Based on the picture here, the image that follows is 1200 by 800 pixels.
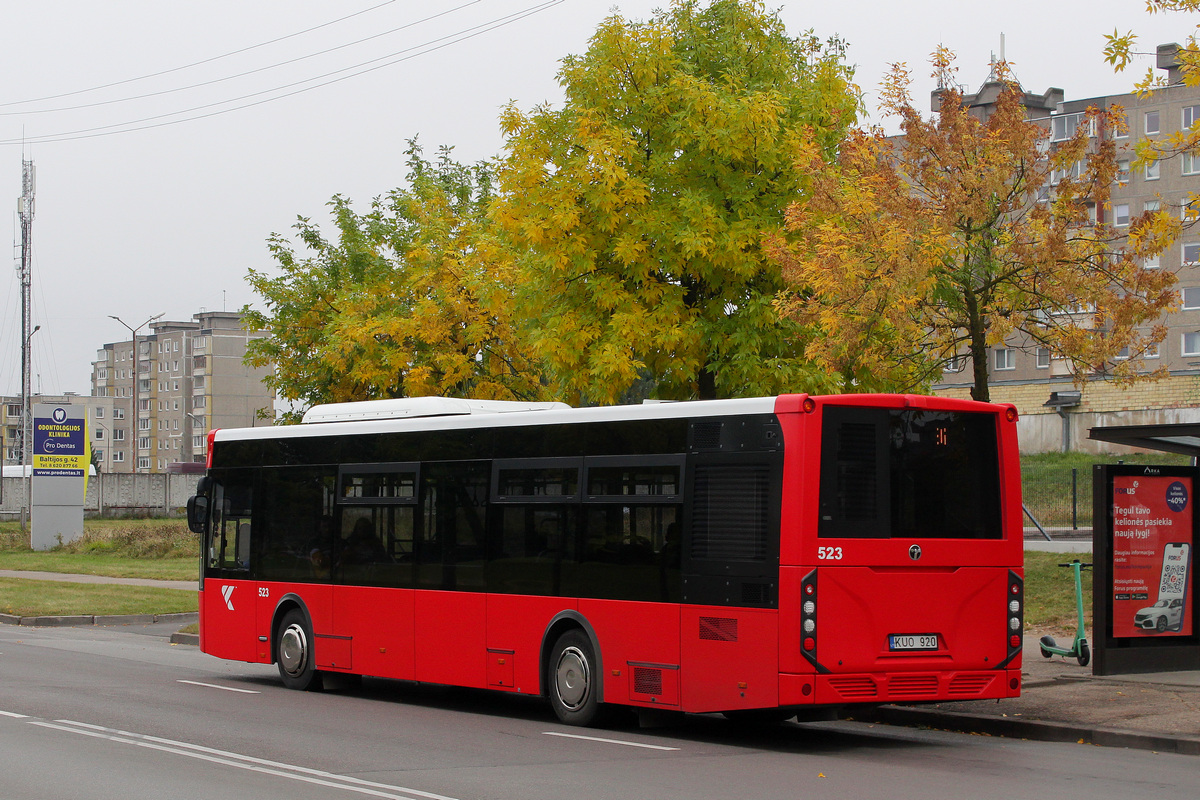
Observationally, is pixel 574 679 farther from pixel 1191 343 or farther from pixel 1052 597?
pixel 1191 343

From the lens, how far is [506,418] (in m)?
13.9

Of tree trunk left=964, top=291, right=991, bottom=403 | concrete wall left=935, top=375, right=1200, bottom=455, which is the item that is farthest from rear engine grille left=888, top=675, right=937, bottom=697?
concrete wall left=935, top=375, right=1200, bottom=455

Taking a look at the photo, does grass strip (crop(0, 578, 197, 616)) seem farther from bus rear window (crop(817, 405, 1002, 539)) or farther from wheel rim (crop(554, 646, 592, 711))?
bus rear window (crop(817, 405, 1002, 539))

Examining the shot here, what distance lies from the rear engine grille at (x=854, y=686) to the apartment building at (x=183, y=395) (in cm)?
14527

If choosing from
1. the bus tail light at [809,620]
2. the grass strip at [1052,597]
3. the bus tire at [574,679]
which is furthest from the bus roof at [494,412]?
the grass strip at [1052,597]

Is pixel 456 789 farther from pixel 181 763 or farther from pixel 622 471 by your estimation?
pixel 622 471

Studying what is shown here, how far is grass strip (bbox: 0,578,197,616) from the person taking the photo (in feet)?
90.2

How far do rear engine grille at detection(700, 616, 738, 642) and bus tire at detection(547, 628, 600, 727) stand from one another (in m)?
1.39

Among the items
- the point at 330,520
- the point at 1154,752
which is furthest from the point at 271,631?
the point at 1154,752

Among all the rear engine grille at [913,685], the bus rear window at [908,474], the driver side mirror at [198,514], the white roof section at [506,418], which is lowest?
the rear engine grille at [913,685]

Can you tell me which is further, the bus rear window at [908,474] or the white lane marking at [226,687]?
the white lane marking at [226,687]

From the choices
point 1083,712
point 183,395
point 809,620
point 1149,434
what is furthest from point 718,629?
point 183,395

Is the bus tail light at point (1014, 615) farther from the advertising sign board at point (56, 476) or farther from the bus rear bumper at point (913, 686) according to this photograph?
the advertising sign board at point (56, 476)

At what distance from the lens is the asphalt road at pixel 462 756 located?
9.18m
